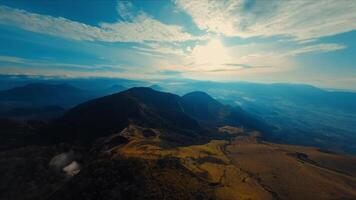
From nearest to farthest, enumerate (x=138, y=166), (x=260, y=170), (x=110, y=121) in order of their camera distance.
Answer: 1. (x=138, y=166)
2. (x=260, y=170)
3. (x=110, y=121)

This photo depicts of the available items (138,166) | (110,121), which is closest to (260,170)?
(138,166)

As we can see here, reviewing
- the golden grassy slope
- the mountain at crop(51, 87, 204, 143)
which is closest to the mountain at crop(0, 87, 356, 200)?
the golden grassy slope

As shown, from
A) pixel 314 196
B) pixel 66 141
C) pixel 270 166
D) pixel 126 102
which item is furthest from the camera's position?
pixel 126 102

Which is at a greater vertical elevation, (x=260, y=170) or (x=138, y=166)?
(x=138, y=166)

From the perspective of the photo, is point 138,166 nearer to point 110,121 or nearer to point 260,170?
point 260,170

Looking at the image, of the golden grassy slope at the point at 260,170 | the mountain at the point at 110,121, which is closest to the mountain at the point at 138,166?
the golden grassy slope at the point at 260,170

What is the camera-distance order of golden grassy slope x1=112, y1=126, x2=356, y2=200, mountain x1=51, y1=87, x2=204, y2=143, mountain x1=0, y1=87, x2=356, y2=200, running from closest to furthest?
mountain x1=0, y1=87, x2=356, y2=200
golden grassy slope x1=112, y1=126, x2=356, y2=200
mountain x1=51, y1=87, x2=204, y2=143

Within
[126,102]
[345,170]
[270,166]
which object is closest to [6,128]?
[126,102]

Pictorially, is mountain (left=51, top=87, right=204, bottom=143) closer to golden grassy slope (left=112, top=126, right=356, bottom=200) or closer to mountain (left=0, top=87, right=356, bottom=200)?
mountain (left=0, top=87, right=356, bottom=200)

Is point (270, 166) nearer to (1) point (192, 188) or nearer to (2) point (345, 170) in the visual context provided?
(2) point (345, 170)

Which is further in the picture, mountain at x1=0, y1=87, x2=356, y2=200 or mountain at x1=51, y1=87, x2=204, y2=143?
mountain at x1=51, y1=87, x2=204, y2=143

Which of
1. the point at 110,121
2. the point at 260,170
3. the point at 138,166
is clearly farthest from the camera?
the point at 110,121
